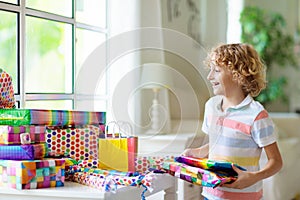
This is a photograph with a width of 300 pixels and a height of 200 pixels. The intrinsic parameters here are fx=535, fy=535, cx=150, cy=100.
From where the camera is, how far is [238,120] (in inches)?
67.6

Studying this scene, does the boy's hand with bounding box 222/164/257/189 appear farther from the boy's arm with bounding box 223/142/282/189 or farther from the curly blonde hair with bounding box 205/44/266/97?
the curly blonde hair with bounding box 205/44/266/97

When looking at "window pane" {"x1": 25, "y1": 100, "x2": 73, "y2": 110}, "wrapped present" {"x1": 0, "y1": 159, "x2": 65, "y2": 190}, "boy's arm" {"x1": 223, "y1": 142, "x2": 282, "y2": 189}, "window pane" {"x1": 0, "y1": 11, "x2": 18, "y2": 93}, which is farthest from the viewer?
"window pane" {"x1": 25, "y1": 100, "x2": 73, "y2": 110}

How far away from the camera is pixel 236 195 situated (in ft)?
5.62

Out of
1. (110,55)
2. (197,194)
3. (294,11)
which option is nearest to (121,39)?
(110,55)

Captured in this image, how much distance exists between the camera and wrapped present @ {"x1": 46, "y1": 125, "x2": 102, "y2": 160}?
1662 millimetres

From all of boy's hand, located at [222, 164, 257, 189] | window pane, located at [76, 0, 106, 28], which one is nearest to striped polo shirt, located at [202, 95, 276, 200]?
boy's hand, located at [222, 164, 257, 189]

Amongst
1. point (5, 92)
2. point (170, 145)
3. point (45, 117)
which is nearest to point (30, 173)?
point (45, 117)

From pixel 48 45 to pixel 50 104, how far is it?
26 cm

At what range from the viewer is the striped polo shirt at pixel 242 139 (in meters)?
1.68

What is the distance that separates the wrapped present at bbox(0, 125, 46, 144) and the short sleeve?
26.6 inches

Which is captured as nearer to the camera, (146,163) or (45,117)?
(45,117)

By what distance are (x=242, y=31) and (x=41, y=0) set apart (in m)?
3.21

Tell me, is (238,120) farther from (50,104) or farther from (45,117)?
(50,104)

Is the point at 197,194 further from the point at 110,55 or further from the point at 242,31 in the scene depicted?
the point at 242,31
